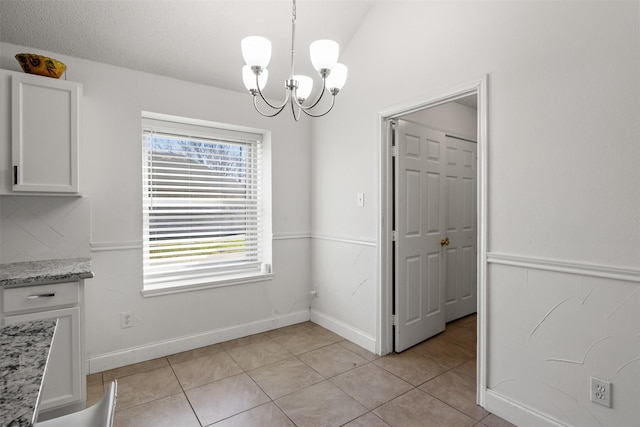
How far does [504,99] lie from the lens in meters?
2.06

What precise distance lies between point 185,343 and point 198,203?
1291mm

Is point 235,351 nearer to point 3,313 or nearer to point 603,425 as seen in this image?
point 3,313

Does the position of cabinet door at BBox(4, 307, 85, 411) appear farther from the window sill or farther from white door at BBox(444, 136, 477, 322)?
white door at BBox(444, 136, 477, 322)

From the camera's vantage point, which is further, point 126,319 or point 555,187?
point 126,319

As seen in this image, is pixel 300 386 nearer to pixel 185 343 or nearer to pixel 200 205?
pixel 185 343

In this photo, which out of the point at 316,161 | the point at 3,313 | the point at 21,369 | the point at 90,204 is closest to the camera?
the point at 21,369

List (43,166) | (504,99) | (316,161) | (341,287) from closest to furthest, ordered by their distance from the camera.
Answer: (504,99) → (43,166) → (341,287) → (316,161)

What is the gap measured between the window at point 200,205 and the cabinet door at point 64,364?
2.87 feet

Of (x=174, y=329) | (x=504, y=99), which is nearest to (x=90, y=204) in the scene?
(x=174, y=329)

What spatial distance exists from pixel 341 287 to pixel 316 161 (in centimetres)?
136

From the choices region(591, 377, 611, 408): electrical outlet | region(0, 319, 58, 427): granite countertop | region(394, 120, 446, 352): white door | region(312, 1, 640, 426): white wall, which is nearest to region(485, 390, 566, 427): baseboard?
region(312, 1, 640, 426): white wall

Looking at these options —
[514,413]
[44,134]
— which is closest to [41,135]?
[44,134]

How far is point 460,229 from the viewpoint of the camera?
381 cm

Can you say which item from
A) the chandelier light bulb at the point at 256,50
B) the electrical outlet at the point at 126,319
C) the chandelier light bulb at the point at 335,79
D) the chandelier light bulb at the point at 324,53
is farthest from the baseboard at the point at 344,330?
the chandelier light bulb at the point at 256,50
